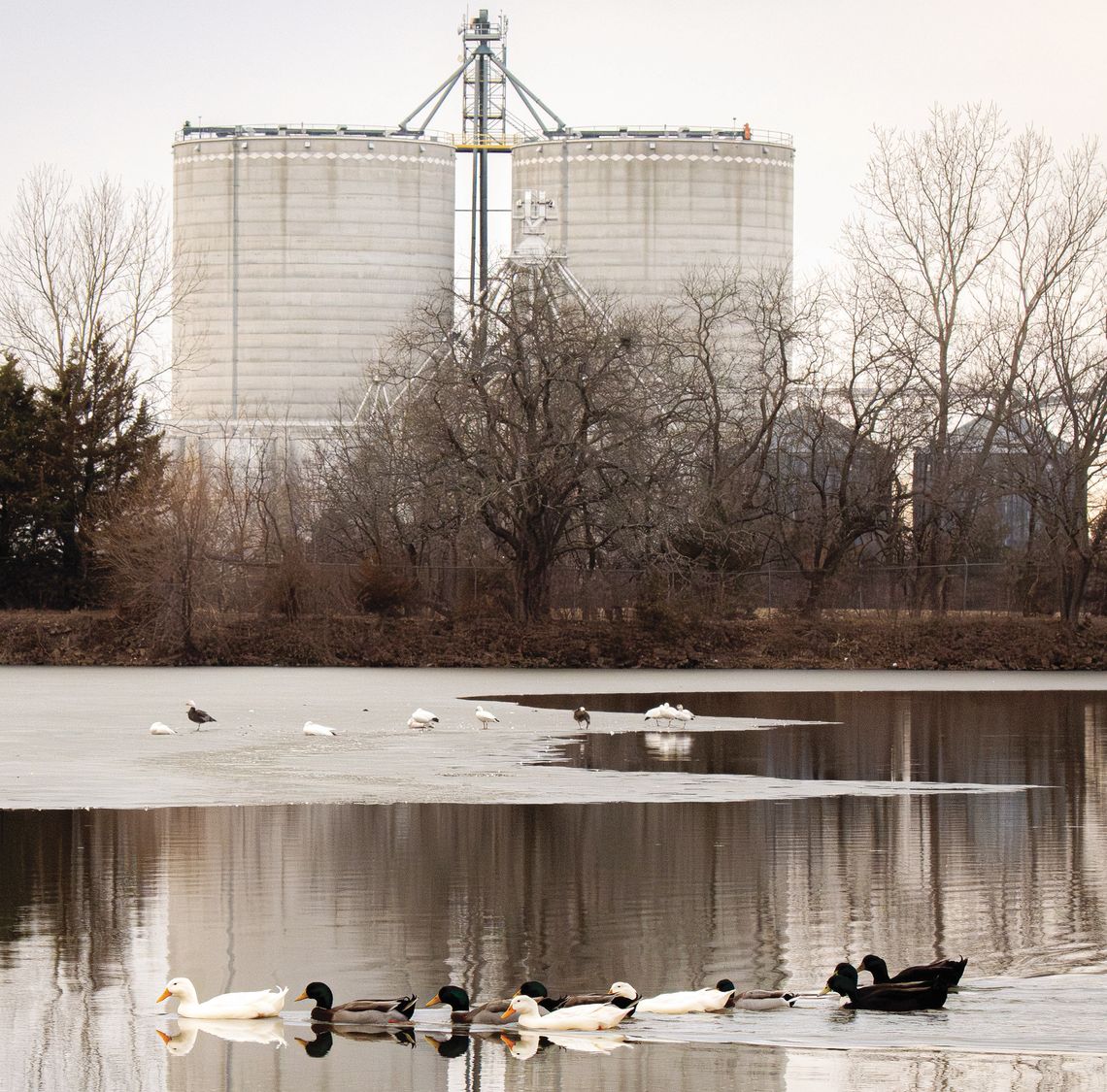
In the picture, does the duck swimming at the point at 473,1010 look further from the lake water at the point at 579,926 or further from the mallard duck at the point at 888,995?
the mallard duck at the point at 888,995

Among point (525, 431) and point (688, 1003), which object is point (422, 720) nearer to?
point (688, 1003)

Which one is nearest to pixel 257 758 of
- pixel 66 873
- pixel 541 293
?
→ pixel 66 873

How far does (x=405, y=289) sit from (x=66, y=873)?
229 feet

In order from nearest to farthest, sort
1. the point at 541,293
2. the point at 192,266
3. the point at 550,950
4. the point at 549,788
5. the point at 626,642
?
the point at 550,950
the point at 549,788
the point at 626,642
the point at 541,293
the point at 192,266

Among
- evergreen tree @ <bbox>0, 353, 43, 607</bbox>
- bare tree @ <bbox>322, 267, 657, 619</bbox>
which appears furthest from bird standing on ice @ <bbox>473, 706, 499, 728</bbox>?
evergreen tree @ <bbox>0, 353, 43, 607</bbox>

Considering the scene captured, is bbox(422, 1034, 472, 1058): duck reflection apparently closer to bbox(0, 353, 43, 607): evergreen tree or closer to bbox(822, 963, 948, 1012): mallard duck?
bbox(822, 963, 948, 1012): mallard duck

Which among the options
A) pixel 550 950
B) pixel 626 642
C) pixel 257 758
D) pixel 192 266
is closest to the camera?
pixel 550 950

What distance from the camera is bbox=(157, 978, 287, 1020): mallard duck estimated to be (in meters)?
10.4

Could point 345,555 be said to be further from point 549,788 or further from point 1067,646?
point 549,788

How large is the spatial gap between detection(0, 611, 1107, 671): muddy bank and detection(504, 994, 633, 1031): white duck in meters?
39.3

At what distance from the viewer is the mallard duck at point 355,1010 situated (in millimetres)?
10352

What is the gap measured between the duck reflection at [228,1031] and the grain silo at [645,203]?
72343 mm

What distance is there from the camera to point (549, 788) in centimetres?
2050

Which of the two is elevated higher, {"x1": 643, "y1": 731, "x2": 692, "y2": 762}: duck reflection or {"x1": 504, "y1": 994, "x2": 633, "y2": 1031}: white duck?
{"x1": 643, "y1": 731, "x2": 692, "y2": 762}: duck reflection
